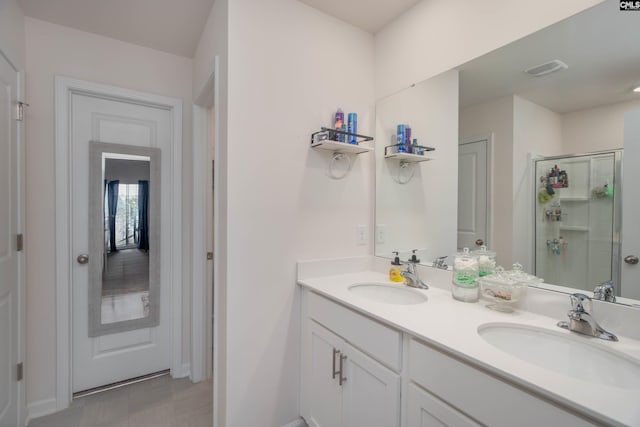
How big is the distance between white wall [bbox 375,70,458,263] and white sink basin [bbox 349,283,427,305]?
0.24 metres

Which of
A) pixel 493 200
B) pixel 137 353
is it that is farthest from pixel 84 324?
pixel 493 200

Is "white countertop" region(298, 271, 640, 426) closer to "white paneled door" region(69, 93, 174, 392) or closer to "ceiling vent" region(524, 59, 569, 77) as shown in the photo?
"ceiling vent" region(524, 59, 569, 77)

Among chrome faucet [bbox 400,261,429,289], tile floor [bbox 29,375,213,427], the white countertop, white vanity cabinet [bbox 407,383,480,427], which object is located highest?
chrome faucet [bbox 400,261,429,289]

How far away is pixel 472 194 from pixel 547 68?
58 cm

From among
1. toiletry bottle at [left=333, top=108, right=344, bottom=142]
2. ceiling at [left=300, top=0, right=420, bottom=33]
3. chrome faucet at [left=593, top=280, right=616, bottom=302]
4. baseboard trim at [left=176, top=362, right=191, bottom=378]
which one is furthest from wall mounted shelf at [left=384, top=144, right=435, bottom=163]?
baseboard trim at [left=176, top=362, right=191, bottom=378]

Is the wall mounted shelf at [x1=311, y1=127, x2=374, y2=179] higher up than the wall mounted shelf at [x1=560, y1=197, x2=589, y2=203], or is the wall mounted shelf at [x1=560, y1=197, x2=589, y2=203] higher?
the wall mounted shelf at [x1=311, y1=127, x2=374, y2=179]

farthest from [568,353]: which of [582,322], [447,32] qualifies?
[447,32]

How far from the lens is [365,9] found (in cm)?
176

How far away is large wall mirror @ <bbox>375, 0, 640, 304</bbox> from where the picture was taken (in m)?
1.01

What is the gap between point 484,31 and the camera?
4.49ft

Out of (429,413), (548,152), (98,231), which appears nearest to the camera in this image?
(429,413)

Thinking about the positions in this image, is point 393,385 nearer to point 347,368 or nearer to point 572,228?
point 347,368

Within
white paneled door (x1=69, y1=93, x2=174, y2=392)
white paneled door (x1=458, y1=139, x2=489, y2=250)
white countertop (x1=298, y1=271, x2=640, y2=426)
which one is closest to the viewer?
white countertop (x1=298, y1=271, x2=640, y2=426)

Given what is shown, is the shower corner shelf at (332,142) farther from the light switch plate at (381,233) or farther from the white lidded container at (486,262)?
the white lidded container at (486,262)
